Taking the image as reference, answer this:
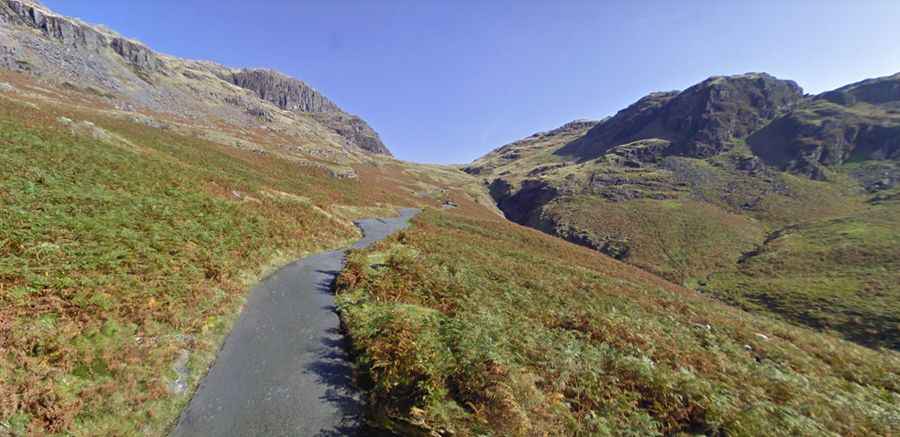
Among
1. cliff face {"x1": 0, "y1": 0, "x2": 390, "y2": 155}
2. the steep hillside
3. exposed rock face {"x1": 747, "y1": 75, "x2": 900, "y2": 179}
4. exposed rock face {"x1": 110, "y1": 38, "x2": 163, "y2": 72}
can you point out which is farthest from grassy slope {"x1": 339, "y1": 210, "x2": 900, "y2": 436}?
exposed rock face {"x1": 110, "y1": 38, "x2": 163, "y2": 72}

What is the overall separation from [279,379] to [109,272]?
24.3ft

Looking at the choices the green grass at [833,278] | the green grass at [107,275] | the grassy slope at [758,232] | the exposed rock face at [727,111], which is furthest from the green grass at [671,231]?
the exposed rock face at [727,111]

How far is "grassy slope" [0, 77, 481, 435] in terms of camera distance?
7570 mm

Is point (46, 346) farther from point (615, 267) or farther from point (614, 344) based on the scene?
point (615, 267)

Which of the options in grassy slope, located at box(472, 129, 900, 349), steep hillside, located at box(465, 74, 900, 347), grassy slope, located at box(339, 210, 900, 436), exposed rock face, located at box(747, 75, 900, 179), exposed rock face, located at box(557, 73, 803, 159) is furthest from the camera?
exposed rock face, located at box(557, 73, 803, 159)

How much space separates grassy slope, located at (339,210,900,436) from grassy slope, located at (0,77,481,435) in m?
5.26

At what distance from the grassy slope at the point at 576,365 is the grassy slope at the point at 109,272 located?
5.26 metres

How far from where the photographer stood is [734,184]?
346 feet

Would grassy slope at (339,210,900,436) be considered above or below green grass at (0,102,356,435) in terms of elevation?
below

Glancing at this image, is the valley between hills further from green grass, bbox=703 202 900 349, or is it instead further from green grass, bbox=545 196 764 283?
green grass, bbox=545 196 764 283

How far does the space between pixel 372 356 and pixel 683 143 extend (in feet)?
594

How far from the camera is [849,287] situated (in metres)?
43.8

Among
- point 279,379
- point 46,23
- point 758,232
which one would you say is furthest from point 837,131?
point 46,23

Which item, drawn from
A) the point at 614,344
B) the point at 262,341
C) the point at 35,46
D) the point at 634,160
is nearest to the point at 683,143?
the point at 634,160
